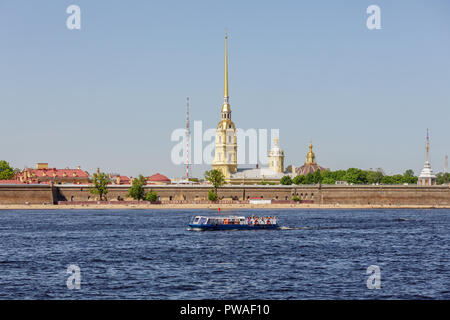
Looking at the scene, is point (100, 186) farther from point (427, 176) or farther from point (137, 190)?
point (427, 176)

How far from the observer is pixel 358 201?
5157 inches

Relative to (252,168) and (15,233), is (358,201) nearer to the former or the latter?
(252,168)

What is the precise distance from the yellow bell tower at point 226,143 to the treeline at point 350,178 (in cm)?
1648

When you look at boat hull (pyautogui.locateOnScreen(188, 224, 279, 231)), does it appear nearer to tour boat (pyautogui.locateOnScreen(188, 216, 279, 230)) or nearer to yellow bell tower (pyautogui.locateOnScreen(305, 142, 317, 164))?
tour boat (pyautogui.locateOnScreen(188, 216, 279, 230))

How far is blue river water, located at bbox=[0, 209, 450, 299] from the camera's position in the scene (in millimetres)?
30250

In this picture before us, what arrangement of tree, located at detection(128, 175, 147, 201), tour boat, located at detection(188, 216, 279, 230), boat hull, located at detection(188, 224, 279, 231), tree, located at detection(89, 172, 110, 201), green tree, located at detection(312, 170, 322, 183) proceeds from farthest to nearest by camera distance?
green tree, located at detection(312, 170, 322, 183) < tree, located at detection(89, 172, 110, 201) < tree, located at detection(128, 175, 147, 201) < tour boat, located at detection(188, 216, 279, 230) < boat hull, located at detection(188, 224, 279, 231)

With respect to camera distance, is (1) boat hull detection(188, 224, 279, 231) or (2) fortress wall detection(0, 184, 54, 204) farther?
(2) fortress wall detection(0, 184, 54, 204)

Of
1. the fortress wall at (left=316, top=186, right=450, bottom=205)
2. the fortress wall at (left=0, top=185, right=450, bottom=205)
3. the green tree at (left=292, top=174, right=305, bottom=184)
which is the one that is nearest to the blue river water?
the fortress wall at (left=316, top=186, right=450, bottom=205)

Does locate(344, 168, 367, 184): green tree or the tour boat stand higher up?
locate(344, 168, 367, 184): green tree

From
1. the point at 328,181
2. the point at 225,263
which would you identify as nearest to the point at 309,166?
the point at 328,181

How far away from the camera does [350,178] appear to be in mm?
153750

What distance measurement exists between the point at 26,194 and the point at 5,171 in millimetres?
32438

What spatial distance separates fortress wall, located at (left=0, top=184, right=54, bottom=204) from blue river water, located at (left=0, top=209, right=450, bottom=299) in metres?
64.2
